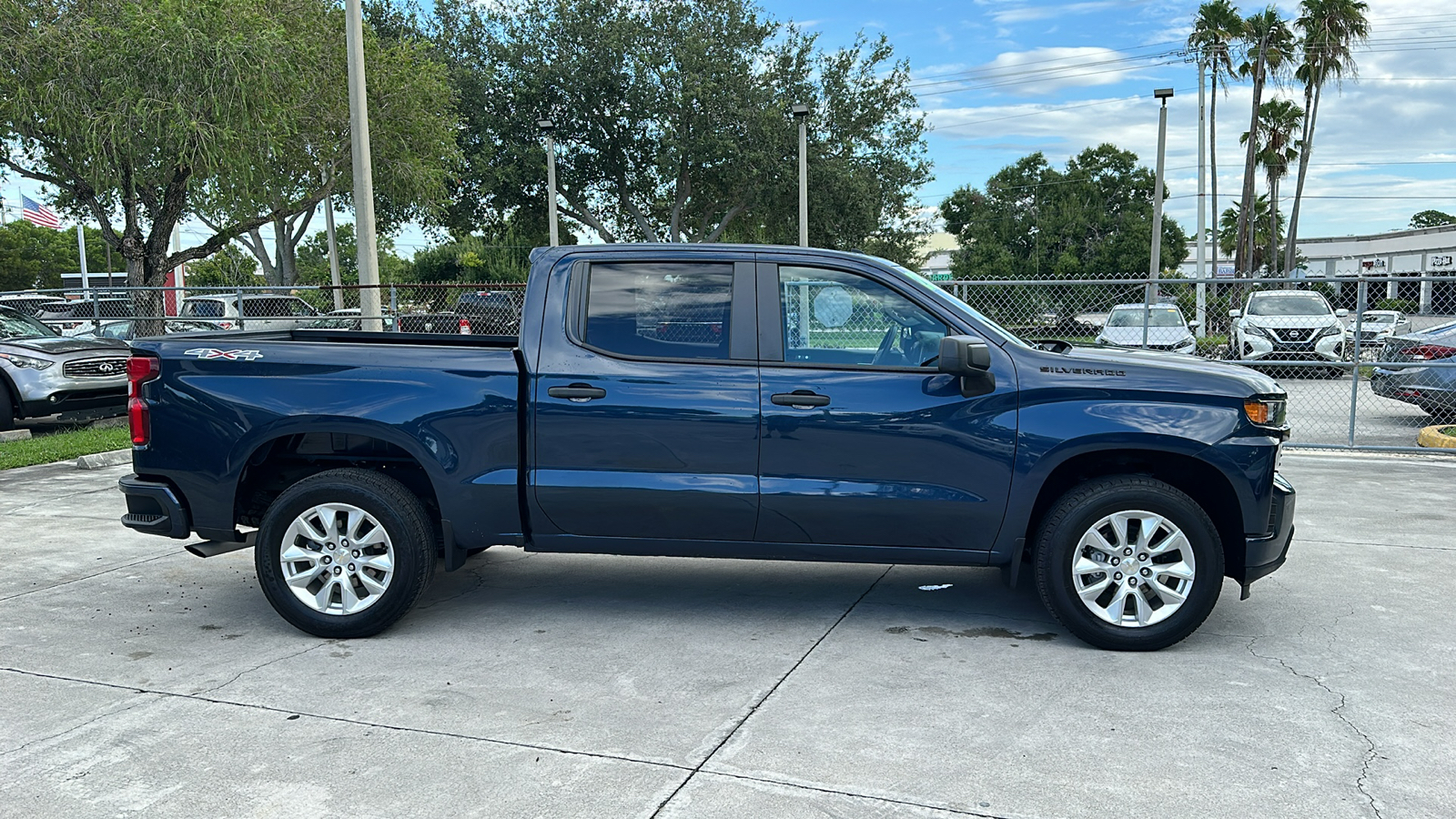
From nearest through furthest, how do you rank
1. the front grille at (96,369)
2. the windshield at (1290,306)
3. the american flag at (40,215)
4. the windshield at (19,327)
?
the front grille at (96,369) < the windshield at (19,327) < the windshield at (1290,306) < the american flag at (40,215)

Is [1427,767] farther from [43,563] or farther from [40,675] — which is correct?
[43,563]

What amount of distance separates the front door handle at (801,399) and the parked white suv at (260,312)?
410 inches

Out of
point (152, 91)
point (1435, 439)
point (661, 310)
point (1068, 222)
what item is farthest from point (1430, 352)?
point (1068, 222)

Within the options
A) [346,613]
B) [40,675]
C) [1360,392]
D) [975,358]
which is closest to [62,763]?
[40,675]

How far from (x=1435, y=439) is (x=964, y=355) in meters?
9.42

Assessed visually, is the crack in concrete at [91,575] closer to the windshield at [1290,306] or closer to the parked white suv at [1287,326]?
the parked white suv at [1287,326]

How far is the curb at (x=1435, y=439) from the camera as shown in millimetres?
11383

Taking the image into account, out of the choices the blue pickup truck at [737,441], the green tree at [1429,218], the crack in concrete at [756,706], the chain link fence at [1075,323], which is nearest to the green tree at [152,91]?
the chain link fence at [1075,323]

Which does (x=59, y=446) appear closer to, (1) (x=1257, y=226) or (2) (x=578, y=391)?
(2) (x=578, y=391)

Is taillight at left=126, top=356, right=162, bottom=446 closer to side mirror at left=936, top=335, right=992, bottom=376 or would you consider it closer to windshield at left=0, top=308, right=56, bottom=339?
side mirror at left=936, top=335, right=992, bottom=376

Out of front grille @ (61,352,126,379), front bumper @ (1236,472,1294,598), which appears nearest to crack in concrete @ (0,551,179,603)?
front bumper @ (1236,472,1294,598)

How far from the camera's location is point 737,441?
508cm

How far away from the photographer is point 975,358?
479 centimetres

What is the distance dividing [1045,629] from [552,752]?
2.63 m
